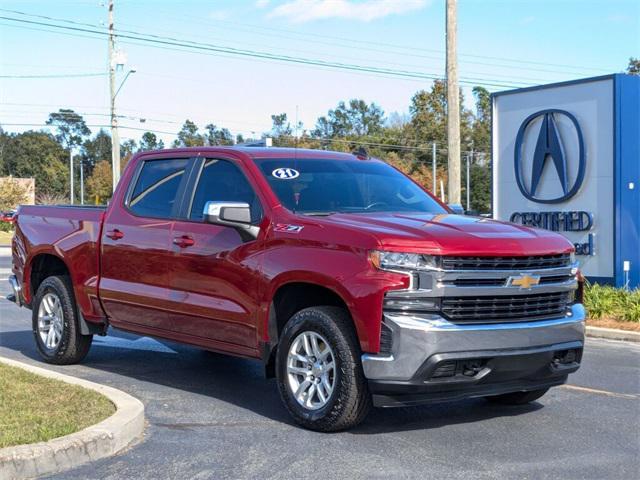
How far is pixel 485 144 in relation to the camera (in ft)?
265

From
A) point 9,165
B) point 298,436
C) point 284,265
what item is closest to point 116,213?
point 284,265

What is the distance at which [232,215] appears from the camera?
6371 mm

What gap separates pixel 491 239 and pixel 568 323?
94cm

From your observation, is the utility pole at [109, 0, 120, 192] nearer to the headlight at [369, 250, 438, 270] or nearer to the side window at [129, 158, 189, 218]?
the side window at [129, 158, 189, 218]

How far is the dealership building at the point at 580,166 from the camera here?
14188mm

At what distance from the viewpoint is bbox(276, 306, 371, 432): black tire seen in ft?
18.6

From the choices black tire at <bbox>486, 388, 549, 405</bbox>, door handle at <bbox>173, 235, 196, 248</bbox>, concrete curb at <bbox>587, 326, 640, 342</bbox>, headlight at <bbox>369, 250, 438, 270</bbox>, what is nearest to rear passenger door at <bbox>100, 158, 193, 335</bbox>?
door handle at <bbox>173, 235, 196, 248</bbox>

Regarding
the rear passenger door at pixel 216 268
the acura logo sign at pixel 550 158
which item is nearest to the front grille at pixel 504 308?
the rear passenger door at pixel 216 268

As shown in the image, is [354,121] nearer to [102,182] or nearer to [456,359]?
[102,182]

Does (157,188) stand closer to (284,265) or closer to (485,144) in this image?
(284,265)

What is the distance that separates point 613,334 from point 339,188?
236 inches

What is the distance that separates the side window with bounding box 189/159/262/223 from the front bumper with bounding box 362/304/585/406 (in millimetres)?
1903

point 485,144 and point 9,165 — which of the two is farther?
point 9,165

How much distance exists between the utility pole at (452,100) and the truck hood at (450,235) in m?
10.0
